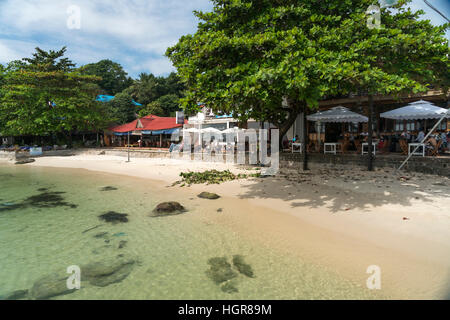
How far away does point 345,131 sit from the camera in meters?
16.9

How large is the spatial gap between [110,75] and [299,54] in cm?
5883

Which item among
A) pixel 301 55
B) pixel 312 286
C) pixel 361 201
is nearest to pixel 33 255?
pixel 312 286

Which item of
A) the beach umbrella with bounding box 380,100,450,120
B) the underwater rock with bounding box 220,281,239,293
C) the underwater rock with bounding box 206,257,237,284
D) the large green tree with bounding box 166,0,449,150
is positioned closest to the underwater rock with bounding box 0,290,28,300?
A: the underwater rock with bounding box 206,257,237,284

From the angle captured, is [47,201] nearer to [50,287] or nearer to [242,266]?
[50,287]

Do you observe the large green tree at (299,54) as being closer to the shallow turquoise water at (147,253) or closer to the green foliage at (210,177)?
the shallow turquoise water at (147,253)

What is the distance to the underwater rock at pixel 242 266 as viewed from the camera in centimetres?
408

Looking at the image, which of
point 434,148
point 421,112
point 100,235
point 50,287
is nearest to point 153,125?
point 100,235

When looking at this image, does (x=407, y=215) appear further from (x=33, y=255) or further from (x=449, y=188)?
(x=33, y=255)

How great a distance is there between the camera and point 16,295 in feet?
12.2

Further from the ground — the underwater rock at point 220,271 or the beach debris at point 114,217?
the beach debris at point 114,217

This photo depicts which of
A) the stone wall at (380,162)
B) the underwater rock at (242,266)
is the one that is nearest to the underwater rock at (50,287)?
the underwater rock at (242,266)

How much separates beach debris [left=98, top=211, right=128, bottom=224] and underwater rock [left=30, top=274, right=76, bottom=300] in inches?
104

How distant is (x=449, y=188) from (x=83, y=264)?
10535 millimetres

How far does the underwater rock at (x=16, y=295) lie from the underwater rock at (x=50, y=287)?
0.28 feet
